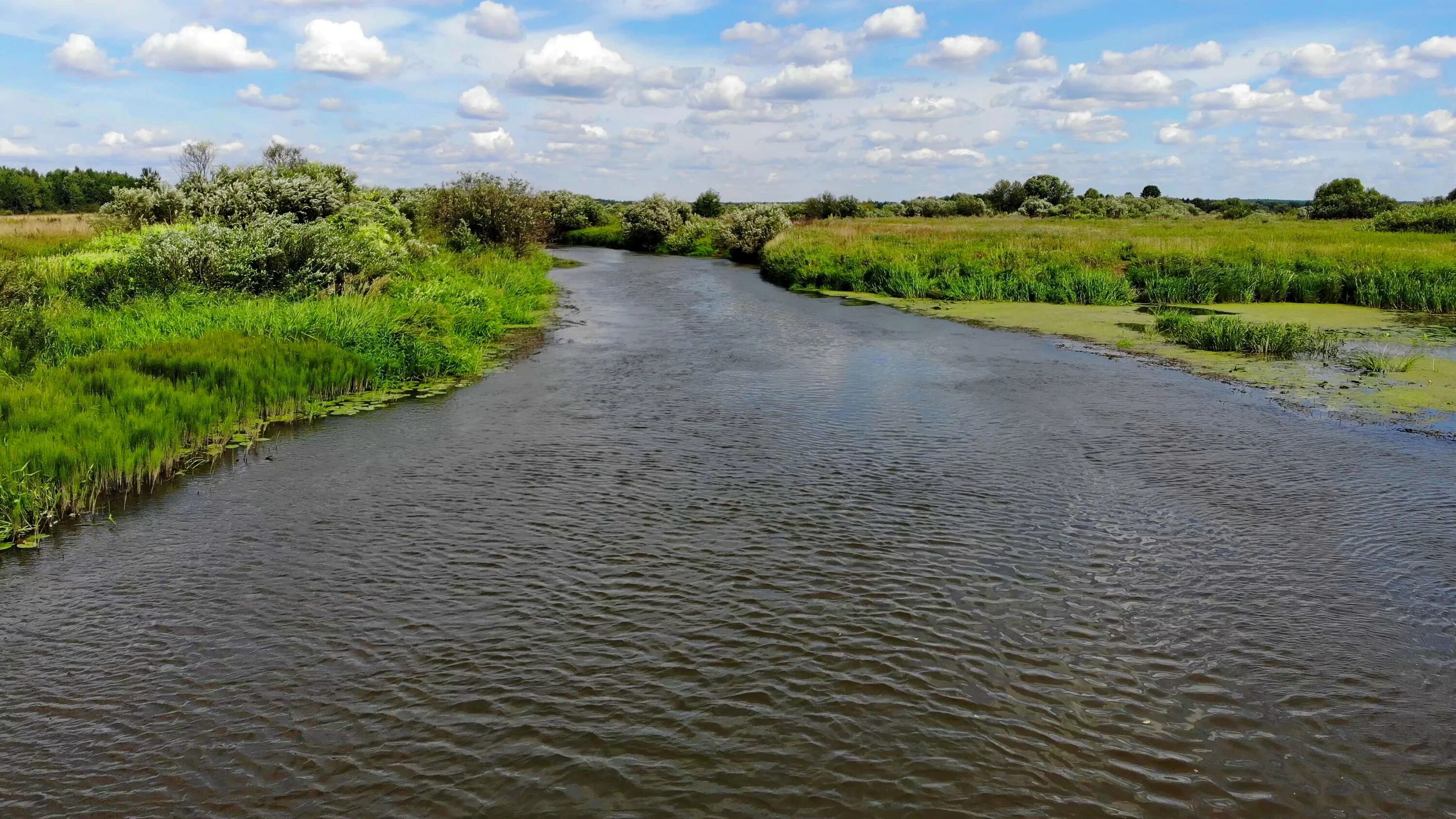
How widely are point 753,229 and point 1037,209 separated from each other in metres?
37.5

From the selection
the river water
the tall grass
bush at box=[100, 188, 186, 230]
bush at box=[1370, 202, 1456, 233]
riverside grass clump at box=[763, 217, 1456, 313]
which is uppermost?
bush at box=[1370, 202, 1456, 233]

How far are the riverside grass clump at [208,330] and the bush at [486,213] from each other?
9.82 m

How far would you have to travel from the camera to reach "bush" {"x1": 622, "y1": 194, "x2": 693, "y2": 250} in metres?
64.2

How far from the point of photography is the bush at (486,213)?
38406 millimetres

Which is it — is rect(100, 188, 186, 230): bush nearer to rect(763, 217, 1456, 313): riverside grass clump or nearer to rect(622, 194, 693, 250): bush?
rect(763, 217, 1456, 313): riverside grass clump

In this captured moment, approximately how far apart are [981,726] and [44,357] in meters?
13.5

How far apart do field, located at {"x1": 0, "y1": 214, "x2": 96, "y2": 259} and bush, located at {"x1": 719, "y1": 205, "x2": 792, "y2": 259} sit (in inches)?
1187

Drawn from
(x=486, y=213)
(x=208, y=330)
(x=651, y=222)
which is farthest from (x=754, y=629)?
(x=651, y=222)

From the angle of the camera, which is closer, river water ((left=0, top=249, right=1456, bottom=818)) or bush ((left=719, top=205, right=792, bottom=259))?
river water ((left=0, top=249, right=1456, bottom=818))

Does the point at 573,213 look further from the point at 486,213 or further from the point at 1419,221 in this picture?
the point at 1419,221

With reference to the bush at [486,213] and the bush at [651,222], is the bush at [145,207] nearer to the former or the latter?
the bush at [486,213]

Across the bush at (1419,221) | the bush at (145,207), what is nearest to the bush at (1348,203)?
the bush at (1419,221)

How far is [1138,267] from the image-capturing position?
2941cm

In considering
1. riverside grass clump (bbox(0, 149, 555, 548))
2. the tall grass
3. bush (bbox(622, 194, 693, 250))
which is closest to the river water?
the tall grass
